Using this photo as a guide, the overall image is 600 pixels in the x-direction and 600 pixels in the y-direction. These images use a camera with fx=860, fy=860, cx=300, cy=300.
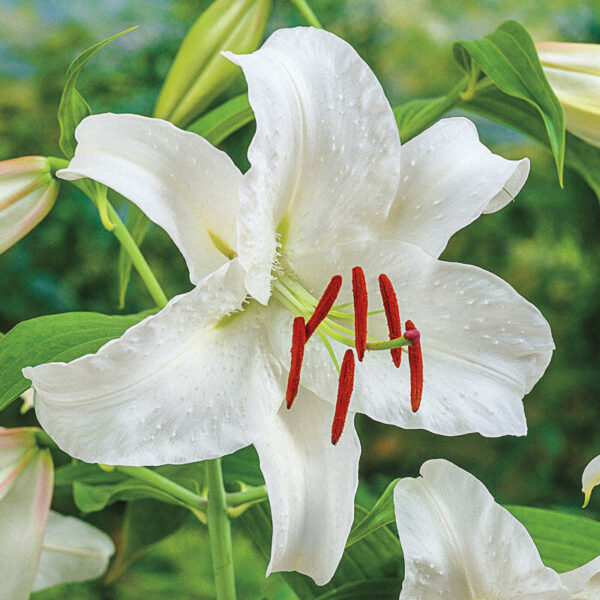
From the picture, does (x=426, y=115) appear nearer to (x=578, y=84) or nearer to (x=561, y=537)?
(x=578, y=84)

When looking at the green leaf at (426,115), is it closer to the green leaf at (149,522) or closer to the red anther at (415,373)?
the red anther at (415,373)

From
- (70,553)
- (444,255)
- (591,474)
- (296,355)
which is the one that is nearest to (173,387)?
(296,355)

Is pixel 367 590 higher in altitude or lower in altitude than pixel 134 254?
lower

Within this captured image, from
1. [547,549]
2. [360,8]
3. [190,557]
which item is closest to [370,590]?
[547,549]

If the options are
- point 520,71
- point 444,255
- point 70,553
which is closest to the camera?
point 520,71

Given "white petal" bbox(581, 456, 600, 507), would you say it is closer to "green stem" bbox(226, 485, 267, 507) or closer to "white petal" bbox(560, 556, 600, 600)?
"white petal" bbox(560, 556, 600, 600)

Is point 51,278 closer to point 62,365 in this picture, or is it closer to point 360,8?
point 360,8
